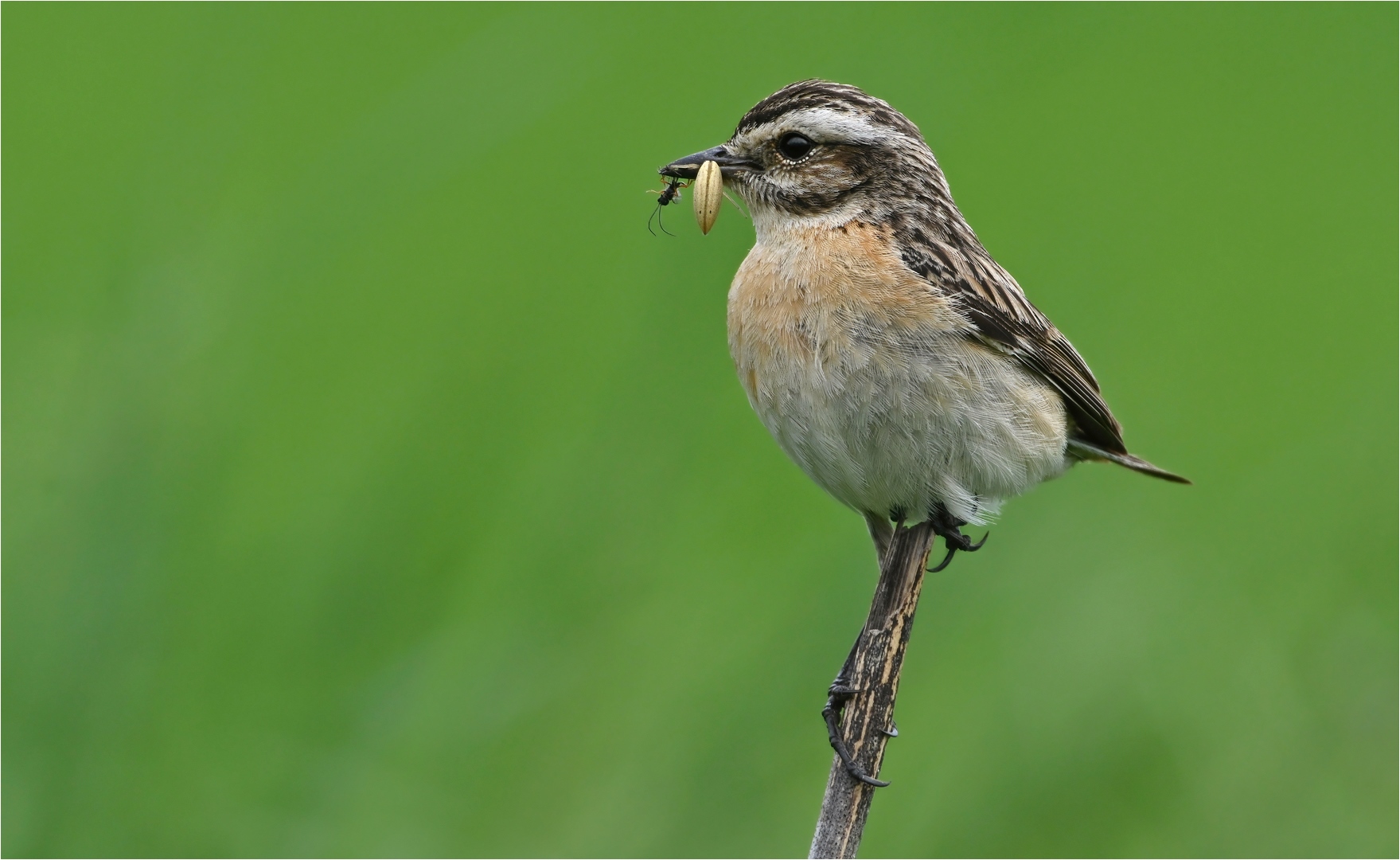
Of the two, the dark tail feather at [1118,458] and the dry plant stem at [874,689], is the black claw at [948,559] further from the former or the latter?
the dark tail feather at [1118,458]

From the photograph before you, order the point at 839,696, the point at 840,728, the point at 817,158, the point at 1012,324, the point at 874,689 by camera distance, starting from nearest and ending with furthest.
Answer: the point at 874,689, the point at 840,728, the point at 839,696, the point at 1012,324, the point at 817,158

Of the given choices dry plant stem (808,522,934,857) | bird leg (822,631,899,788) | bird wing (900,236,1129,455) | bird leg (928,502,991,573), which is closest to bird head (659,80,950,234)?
bird wing (900,236,1129,455)

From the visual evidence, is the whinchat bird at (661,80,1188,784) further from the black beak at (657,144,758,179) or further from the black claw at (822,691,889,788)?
the black claw at (822,691,889,788)

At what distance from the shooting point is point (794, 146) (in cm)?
500

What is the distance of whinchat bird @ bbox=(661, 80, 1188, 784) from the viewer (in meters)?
4.58

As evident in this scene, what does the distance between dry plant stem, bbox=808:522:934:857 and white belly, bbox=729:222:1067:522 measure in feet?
1.20

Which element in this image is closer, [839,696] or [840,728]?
[840,728]

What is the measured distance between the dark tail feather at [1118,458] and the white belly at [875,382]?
492 millimetres

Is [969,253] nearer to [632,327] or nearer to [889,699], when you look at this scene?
[632,327]

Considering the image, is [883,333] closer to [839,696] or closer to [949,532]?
[949,532]

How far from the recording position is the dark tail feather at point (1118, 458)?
5391 millimetres

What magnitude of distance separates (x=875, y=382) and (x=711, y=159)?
1082 millimetres

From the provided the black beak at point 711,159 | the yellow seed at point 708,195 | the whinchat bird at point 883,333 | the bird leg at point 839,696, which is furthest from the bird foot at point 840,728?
the black beak at point 711,159

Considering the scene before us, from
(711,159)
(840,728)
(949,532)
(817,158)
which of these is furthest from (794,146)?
(840,728)
